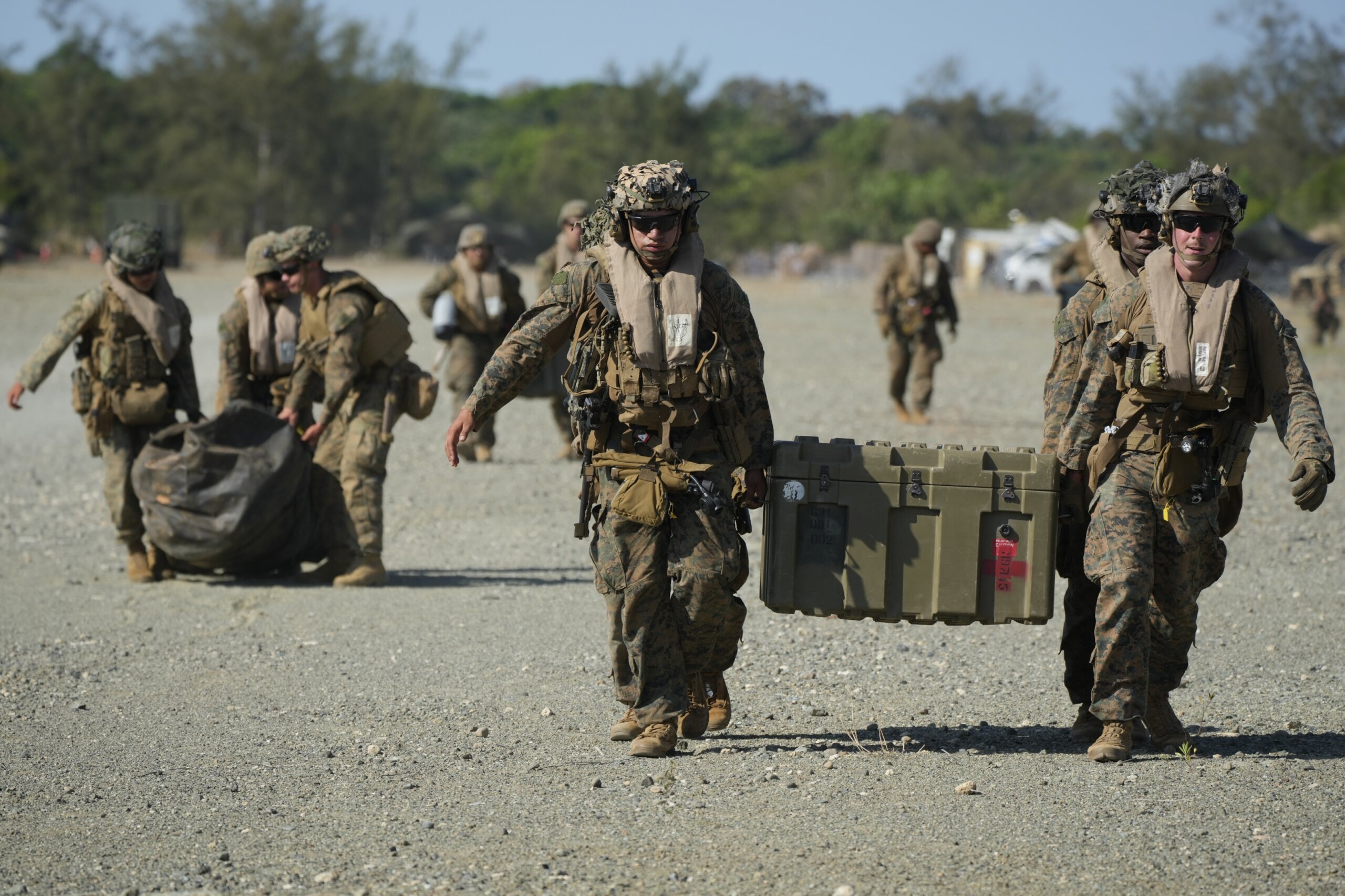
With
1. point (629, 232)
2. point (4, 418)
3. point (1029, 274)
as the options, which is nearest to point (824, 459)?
point (629, 232)

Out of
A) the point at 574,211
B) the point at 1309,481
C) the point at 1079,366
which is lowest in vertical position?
the point at 1309,481

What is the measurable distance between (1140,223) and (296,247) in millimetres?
4845

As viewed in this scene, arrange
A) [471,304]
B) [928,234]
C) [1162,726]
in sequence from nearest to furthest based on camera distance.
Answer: [1162,726], [471,304], [928,234]

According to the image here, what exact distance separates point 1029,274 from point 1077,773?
159 ft

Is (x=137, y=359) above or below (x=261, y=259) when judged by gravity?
below

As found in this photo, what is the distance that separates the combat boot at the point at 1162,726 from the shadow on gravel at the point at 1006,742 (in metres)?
0.06

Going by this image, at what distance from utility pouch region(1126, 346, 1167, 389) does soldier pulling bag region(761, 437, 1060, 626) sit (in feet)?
1.59

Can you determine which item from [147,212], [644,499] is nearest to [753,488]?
[644,499]

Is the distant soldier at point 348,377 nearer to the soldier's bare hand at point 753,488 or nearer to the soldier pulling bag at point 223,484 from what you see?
the soldier pulling bag at point 223,484

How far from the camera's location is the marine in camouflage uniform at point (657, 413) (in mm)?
5758

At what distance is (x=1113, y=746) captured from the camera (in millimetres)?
5801

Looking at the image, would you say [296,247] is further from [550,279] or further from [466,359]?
[466,359]

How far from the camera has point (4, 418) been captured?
17.7 m

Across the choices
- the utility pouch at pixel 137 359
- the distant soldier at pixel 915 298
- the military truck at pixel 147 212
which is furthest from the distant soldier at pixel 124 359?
the military truck at pixel 147 212
